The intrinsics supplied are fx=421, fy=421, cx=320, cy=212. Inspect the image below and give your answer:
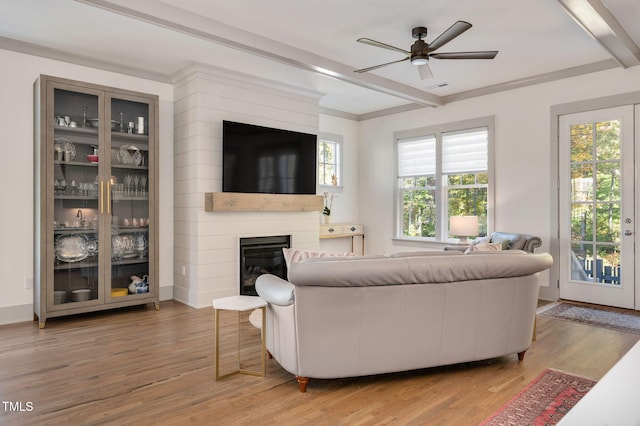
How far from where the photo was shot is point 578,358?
318 cm

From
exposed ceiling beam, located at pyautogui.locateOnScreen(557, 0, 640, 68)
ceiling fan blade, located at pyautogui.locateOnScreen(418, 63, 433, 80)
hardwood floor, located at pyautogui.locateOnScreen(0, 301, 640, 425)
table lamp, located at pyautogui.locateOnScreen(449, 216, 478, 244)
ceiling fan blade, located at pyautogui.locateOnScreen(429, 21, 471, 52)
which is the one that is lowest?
hardwood floor, located at pyautogui.locateOnScreen(0, 301, 640, 425)

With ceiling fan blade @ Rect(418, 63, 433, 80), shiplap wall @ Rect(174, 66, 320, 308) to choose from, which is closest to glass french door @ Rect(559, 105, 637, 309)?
ceiling fan blade @ Rect(418, 63, 433, 80)

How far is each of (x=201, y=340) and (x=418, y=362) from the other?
6.26 feet

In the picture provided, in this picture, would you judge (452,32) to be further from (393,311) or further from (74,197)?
(74,197)

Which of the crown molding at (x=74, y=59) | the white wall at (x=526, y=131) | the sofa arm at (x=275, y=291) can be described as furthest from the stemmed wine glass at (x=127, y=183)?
the white wall at (x=526, y=131)

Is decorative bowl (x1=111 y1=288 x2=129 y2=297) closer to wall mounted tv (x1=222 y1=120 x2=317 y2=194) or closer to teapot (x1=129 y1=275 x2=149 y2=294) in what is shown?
teapot (x1=129 y1=275 x2=149 y2=294)

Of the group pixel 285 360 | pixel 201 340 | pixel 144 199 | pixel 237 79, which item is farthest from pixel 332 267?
pixel 237 79

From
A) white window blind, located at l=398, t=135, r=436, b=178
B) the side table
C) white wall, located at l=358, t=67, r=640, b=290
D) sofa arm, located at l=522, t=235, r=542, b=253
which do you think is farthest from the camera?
white window blind, located at l=398, t=135, r=436, b=178

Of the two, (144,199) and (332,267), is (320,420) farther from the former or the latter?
(144,199)

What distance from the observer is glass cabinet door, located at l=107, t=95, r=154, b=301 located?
4527mm

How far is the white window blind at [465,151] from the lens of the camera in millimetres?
5984

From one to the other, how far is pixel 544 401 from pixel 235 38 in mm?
3793

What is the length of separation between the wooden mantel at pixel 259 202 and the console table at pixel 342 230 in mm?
697

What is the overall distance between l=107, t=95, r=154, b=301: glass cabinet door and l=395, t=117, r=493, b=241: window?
399 centimetres
